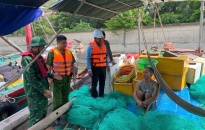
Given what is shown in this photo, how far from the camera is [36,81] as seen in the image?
273 cm

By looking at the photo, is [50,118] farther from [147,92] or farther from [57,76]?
[147,92]

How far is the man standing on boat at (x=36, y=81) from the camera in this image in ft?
8.85

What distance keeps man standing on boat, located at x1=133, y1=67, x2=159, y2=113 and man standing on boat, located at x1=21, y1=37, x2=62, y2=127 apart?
151 centimetres

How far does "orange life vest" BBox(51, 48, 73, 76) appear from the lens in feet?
11.0

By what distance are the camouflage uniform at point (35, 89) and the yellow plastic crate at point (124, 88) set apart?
68.9 inches

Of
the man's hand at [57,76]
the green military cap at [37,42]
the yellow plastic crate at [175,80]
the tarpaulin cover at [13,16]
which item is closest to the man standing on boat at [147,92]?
the yellow plastic crate at [175,80]

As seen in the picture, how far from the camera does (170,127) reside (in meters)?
2.49

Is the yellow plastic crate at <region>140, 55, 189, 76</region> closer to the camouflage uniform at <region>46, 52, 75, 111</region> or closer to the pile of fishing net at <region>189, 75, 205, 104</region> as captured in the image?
the pile of fishing net at <region>189, 75, 205, 104</region>

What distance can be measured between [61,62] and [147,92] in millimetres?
1588

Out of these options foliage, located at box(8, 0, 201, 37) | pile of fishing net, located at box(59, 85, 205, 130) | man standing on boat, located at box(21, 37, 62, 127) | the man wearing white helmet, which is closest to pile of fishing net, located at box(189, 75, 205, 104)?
pile of fishing net, located at box(59, 85, 205, 130)

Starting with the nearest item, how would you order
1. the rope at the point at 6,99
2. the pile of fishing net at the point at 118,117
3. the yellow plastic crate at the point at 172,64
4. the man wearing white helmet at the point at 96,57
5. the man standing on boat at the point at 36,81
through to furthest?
the pile of fishing net at the point at 118,117, the man standing on boat at the point at 36,81, the yellow plastic crate at the point at 172,64, the man wearing white helmet at the point at 96,57, the rope at the point at 6,99

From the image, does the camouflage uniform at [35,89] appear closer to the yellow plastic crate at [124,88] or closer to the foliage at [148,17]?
the yellow plastic crate at [124,88]

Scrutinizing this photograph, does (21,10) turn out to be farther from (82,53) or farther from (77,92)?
(82,53)

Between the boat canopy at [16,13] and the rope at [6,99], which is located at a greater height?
the boat canopy at [16,13]
